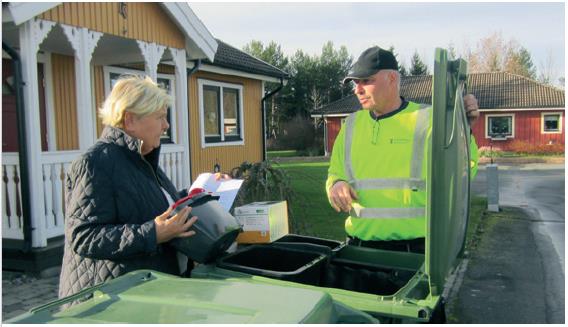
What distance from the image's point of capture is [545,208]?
12.2 m

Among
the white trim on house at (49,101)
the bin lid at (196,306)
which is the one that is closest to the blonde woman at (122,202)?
the bin lid at (196,306)

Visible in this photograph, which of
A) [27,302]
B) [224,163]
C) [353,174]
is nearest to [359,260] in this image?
[353,174]

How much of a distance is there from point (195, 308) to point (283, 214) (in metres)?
1.31

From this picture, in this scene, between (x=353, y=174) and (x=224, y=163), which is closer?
(x=353, y=174)

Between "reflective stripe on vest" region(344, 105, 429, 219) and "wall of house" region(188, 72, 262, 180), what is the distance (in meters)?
8.04

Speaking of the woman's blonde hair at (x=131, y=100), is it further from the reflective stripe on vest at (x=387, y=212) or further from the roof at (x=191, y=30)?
the roof at (x=191, y=30)

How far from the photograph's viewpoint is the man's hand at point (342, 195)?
A: 257cm

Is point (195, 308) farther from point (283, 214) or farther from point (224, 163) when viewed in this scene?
point (224, 163)

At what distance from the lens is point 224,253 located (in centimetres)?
235

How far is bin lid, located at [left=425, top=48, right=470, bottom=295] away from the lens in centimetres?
194

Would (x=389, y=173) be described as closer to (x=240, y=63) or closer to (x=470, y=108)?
(x=470, y=108)

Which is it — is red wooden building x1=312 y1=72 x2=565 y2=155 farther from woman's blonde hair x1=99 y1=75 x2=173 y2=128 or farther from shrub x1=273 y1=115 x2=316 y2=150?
woman's blonde hair x1=99 y1=75 x2=173 y2=128

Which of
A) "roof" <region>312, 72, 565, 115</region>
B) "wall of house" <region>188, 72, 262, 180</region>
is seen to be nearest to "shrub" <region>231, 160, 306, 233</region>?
"wall of house" <region>188, 72, 262, 180</region>

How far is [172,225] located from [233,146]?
35.5ft
